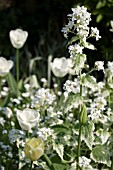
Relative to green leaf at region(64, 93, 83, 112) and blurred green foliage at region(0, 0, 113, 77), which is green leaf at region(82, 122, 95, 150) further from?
blurred green foliage at region(0, 0, 113, 77)

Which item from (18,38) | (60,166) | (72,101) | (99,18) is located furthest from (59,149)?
(99,18)

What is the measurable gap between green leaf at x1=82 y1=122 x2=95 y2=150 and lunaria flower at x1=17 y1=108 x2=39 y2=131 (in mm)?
268

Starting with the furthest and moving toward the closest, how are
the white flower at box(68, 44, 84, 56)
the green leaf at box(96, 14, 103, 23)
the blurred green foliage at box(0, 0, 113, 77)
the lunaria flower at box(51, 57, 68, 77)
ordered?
the blurred green foliage at box(0, 0, 113, 77) → the green leaf at box(96, 14, 103, 23) → the lunaria flower at box(51, 57, 68, 77) → the white flower at box(68, 44, 84, 56)

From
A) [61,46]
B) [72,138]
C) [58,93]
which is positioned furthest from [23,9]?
[72,138]

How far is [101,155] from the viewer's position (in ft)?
7.52

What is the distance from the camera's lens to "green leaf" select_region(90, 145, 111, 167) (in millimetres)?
2275

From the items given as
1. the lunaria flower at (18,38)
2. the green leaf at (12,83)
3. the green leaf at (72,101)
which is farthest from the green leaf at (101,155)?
the green leaf at (12,83)

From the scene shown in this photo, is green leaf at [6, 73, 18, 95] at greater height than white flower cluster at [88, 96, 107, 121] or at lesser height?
greater

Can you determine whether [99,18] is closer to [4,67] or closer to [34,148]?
[4,67]

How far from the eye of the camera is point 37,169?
2570 millimetres

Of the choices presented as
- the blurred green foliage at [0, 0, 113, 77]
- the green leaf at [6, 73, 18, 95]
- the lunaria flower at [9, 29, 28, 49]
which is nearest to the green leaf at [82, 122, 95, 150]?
the lunaria flower at [9, 29, 28, 49]

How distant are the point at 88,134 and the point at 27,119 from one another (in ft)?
1.16

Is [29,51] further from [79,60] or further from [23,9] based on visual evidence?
[79,60]

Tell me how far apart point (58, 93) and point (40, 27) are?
1.62m
